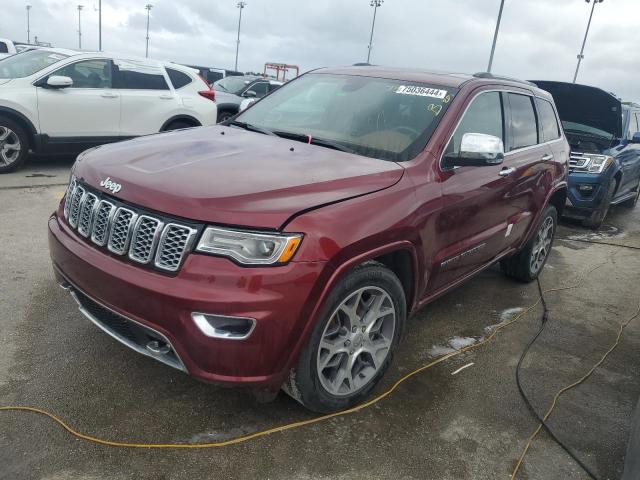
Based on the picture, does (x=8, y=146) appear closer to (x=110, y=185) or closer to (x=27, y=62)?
(x=27, y=62)

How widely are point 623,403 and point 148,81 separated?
7.59 m

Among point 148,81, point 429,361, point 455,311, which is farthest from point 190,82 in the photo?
point 429,361

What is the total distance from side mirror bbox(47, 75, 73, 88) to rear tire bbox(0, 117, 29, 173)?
70 cm

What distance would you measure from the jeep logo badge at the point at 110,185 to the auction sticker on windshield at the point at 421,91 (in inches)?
76.1

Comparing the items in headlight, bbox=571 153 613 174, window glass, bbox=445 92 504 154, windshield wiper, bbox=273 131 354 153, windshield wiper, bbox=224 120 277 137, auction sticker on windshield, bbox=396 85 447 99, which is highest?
auction sticker on windshield, bbox=396 85 447 99

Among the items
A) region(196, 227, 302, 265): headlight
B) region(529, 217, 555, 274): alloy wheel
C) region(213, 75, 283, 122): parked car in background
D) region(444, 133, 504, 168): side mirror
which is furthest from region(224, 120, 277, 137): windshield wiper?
region(213, 75, 283, 122): parked car in background

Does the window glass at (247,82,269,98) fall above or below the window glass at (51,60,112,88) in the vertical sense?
below

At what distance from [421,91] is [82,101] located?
5.77 metres

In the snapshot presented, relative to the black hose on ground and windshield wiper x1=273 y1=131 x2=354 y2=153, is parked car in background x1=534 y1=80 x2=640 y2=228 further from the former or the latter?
windshield wiper x1=273 y1=131 x2=354 y2=153

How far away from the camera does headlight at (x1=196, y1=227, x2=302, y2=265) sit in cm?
225

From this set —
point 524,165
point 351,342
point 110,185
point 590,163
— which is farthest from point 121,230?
point 590,163

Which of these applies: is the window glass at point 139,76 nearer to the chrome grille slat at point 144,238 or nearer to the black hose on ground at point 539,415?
the chrome grille slat at point 144,238

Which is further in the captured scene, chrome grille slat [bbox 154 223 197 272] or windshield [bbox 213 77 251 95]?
windshield [bbox 213 77 251 95]

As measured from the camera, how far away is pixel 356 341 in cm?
282
